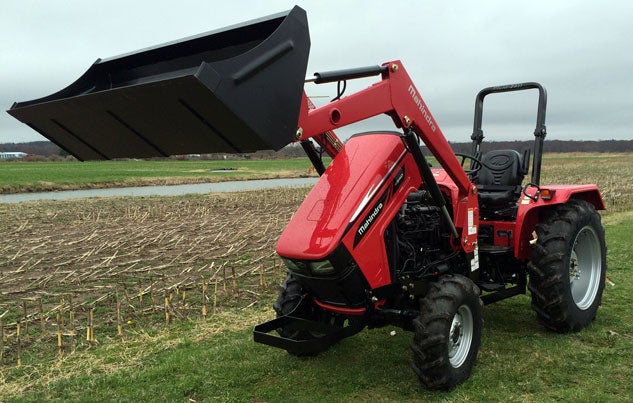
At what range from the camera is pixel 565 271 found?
5.34 m

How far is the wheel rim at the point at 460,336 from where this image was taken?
4508mm

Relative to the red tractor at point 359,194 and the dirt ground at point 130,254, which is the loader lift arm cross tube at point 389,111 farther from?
the dirt ground at point 130,254

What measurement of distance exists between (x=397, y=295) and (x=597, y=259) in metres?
2.96

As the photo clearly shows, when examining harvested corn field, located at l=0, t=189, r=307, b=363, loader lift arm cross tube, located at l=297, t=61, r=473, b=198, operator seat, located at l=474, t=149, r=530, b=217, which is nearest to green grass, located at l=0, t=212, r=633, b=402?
harvested corn field, located at l=0, t=189, r=307, b=363

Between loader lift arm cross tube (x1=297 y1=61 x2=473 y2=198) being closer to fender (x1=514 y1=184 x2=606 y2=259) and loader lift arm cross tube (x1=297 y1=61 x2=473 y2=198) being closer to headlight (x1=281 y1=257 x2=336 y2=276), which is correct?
headlight (x1=281 y1=257 x2=336 y2=276)

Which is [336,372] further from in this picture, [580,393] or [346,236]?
[580,393]

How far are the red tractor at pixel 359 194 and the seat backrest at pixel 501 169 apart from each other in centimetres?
2

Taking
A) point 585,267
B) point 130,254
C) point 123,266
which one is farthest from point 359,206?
point 130,254

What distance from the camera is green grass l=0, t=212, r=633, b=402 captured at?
4414mm

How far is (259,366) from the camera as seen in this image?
4.99 metres

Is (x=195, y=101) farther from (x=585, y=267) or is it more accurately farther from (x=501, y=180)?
(x=585, y=267)

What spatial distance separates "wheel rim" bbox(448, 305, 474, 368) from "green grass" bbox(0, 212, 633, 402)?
230 millimetres

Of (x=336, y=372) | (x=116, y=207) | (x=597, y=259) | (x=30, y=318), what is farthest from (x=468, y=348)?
(x=116, y=207)

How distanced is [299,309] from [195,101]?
2358mm
